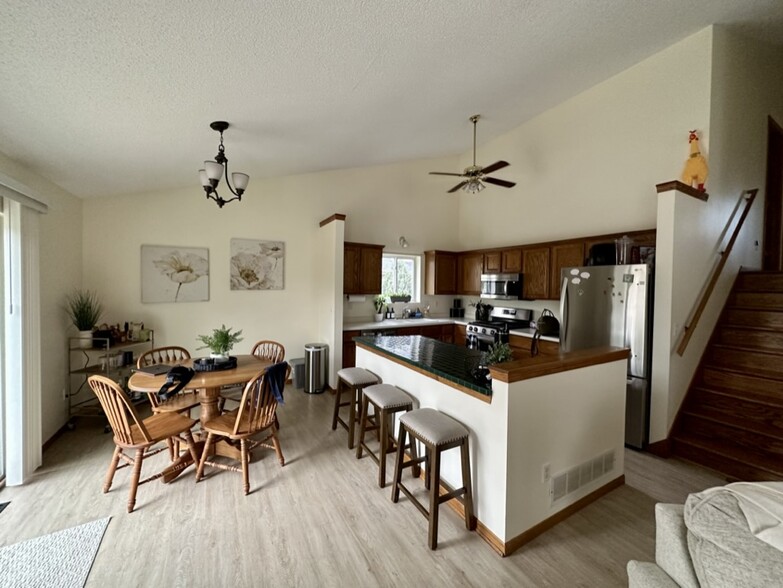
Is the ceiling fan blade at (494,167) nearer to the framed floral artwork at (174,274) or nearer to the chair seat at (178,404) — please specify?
the chair seat at (178,404)

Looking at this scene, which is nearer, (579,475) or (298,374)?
(579,475)

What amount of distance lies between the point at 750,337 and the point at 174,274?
6612 mm

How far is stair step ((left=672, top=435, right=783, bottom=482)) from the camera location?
251cm

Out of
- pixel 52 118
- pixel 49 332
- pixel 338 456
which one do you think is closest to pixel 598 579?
pixel 338 456

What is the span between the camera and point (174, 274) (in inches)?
169

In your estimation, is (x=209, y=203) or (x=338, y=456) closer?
(x=338, y=456)

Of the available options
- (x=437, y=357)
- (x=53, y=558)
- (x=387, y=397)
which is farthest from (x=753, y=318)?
(x=53, y=558)

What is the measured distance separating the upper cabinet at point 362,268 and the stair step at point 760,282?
14.8ft

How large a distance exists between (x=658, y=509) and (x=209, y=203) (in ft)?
17.0

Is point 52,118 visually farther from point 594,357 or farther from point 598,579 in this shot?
point 598,579

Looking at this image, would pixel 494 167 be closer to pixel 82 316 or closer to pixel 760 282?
pixel 760 282

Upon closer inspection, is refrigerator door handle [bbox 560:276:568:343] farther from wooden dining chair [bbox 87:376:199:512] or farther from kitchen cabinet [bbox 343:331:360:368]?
wooden dining chair [bbox 87:376:199:512]

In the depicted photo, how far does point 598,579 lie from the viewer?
1.69 metres

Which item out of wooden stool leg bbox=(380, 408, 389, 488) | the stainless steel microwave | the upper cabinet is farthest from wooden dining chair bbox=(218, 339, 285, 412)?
the stainless steel microwave
